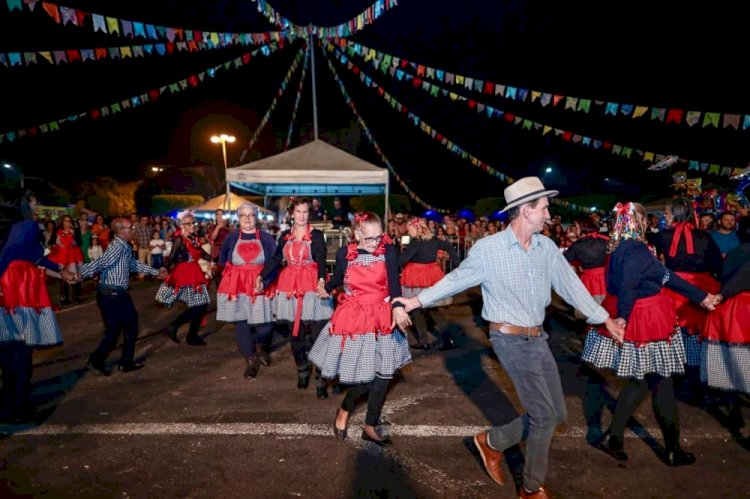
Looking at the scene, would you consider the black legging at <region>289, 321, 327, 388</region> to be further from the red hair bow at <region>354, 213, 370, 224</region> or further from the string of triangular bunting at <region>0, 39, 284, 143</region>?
the string of triangular bunting at <region>0, 39, 284, 143</region>

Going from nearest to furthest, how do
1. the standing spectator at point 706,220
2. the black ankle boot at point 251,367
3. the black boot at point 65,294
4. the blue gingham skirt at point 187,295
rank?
the black ankle boot at point 251,367 < the blue gingham skirt at point 187,295 < the standing spectator at point 706,220 < the black boot at point 65,294

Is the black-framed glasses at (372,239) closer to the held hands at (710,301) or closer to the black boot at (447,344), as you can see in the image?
the held hands at (710,301)

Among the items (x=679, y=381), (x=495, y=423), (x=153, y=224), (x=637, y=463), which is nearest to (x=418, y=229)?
(x=495, y=423)

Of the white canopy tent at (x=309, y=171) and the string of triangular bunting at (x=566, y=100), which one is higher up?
the string of triangular bunting at (x=566, y=100)

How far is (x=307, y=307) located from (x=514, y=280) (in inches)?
116

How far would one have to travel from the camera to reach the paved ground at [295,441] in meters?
3.38

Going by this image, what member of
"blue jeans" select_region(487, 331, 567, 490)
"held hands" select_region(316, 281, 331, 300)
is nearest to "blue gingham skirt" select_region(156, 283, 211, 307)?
"held hands" select_region(316, 281, 331, 300)

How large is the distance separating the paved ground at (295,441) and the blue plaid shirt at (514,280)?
1.30 m

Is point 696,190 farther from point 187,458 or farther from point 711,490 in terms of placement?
point 187,458

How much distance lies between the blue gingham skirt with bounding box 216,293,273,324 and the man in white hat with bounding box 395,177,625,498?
291 centimetres

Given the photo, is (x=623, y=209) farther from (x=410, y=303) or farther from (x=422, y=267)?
(x=422, y=267)

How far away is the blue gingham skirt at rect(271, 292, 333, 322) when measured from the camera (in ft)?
18.0

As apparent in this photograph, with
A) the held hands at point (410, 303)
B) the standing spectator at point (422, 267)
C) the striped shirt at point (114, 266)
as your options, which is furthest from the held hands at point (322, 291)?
the striped shirt at point (114, 266)

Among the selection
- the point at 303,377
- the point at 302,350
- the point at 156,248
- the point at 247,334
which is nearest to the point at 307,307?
the point at 302,350
